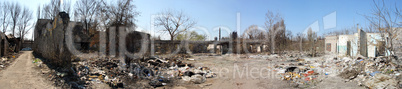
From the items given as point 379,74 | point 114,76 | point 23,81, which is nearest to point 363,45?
point 379,74

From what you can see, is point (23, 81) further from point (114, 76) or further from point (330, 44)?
point (330, 44)

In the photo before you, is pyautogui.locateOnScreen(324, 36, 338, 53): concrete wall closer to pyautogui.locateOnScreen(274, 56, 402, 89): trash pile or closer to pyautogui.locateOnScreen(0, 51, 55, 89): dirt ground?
pyautogui.locateOnScreen(274, 56, 402, 89): trash pile

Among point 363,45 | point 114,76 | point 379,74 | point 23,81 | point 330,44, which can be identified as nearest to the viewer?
point 23,81

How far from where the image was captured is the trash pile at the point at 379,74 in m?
4.27

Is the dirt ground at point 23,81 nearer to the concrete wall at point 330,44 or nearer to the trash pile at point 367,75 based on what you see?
the trash pile at point 367,75

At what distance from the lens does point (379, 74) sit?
187 inches

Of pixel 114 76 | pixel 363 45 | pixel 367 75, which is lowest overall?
pixel 114 76

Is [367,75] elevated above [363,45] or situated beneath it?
situated beneath

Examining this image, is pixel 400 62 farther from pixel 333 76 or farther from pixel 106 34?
pixel 106 34

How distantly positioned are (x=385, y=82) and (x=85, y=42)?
68.5 ft

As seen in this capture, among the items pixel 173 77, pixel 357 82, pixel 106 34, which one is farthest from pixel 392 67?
pixel 106 34

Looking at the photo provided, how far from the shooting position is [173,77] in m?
6.48

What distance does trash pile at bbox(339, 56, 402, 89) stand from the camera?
4274mm

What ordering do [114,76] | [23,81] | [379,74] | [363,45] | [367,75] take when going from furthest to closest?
[363,45], [114,76], [367,75], [379,74], [23,81]
